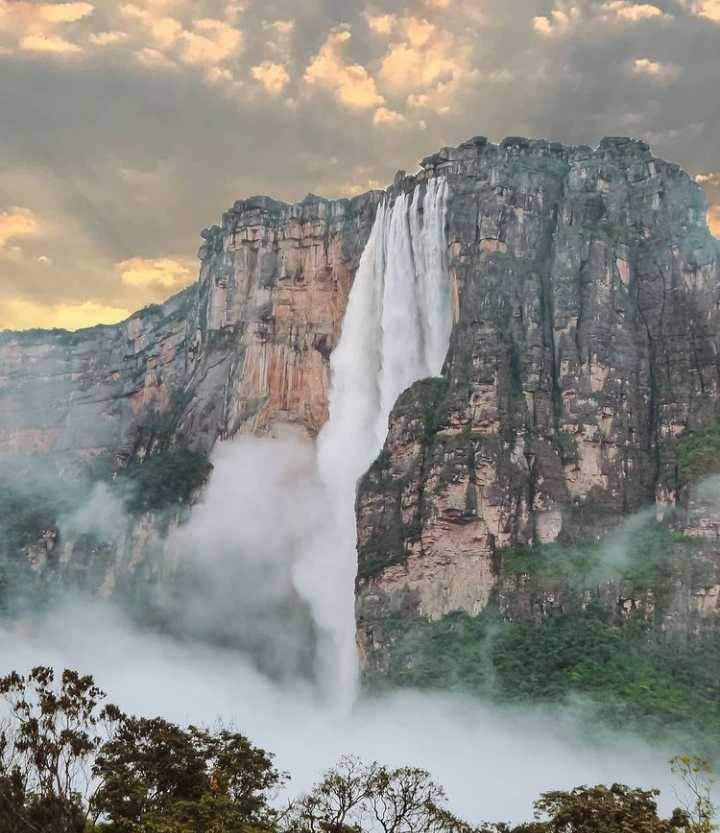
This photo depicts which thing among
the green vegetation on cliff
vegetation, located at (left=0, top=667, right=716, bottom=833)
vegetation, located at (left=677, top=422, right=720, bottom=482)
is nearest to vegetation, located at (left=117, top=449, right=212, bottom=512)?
the green vegetation on cliff

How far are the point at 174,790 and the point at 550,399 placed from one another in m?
40.5

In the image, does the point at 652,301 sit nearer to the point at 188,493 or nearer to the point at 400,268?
the point at 400,268

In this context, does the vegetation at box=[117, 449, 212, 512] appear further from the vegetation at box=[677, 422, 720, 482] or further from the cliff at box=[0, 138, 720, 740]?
the vegetation at box=[677, 422, 720, 482]

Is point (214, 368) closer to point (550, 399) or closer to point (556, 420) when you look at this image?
point (550, 399)

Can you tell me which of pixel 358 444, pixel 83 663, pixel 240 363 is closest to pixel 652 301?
pixel 358 444

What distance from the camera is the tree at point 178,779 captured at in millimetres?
31891

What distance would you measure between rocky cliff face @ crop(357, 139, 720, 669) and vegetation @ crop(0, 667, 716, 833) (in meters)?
26.1

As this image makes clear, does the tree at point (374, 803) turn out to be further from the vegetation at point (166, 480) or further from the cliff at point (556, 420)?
the vegetation at point (166, 480)

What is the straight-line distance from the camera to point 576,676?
57844 mm

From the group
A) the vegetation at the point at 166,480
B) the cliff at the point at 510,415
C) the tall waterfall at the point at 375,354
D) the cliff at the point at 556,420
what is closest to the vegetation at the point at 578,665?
the cliff at the point at 510,415

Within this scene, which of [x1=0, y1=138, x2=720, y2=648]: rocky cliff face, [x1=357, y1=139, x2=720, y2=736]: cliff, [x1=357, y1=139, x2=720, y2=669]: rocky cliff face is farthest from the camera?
[x1=0, y1=138, x2=720, y2=648]: rocky cliff face

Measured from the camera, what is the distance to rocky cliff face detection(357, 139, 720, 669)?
63.6 m

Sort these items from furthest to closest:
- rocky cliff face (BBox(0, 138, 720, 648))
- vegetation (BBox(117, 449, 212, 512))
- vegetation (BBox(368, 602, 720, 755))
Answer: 1. vegetation (BBox(117, 449, 212, 512))
2. rocky cliff face (BBox(0, 138, 720, 648))
3. vegetation (BBox(368, 602, 720, 755))

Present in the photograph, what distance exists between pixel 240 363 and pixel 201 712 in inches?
1057
